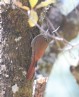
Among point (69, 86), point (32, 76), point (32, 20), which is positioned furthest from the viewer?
point (69, 86)

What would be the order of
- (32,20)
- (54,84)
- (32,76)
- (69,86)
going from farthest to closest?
(54,84) → (69,86) → (32,76) → (32,20)

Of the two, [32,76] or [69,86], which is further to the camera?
[69,86]

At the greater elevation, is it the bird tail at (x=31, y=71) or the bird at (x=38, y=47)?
the bird at (x=38, y=47)

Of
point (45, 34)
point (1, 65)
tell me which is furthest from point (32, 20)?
point (1, 65)

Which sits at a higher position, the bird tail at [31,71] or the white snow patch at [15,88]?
the bird tail at [31,71]

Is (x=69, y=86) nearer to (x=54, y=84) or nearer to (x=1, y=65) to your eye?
(x=54, y=84)

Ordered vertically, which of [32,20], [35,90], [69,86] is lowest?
[35,90]

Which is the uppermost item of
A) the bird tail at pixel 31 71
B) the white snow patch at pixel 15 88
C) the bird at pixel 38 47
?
the bird at pixel 38 47

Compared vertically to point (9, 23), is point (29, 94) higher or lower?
lower
